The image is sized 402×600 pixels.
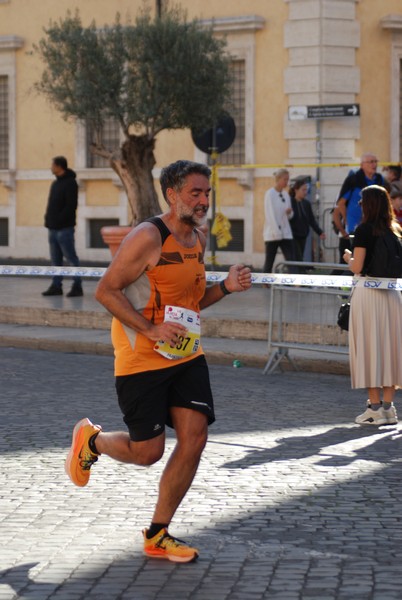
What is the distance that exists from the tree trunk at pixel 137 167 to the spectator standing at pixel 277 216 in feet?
6.06

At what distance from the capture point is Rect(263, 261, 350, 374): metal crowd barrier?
13.2 m

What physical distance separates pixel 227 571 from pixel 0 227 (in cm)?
2583

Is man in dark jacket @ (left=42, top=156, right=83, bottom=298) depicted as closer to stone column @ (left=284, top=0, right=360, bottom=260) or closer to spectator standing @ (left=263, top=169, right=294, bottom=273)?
spectator standing @ (left=263, top=169, right=294, bottom=273)

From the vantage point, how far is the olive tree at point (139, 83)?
2206cm

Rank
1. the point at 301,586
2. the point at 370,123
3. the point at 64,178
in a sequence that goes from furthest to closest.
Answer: the point at 370,123, the point at 64,178, the point at 301,586

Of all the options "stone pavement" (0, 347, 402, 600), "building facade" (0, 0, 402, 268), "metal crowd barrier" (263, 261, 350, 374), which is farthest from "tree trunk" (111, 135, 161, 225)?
"stone pavement" (0, 347, 402, 600)

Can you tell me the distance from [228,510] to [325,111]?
19.0 meters

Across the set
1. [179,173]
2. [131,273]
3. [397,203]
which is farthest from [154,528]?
[397,203]

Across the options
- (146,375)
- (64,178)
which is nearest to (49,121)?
(64,178)

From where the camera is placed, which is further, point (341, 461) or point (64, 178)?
point (64, 178)

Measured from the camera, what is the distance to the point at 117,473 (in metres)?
8.45

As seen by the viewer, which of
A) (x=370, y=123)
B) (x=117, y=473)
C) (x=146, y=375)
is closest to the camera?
(x=146, y=375)

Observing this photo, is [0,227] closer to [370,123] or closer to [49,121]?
[49,121]

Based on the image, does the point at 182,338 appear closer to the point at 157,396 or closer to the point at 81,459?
the point at 157,396
